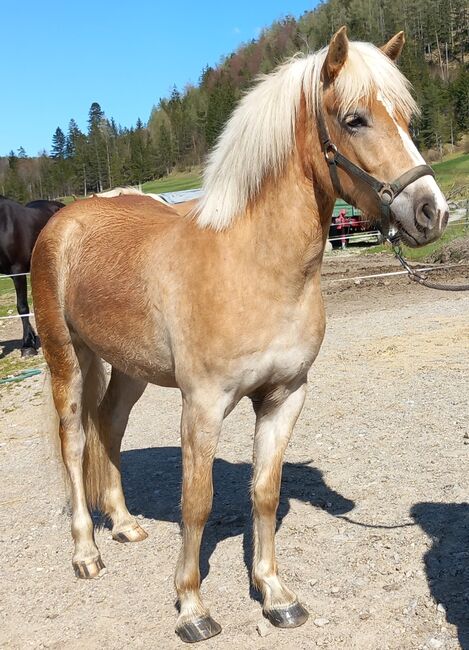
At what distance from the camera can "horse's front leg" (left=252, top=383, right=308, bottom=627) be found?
2896 mm

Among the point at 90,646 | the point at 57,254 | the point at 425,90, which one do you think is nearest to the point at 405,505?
the point at 90,646

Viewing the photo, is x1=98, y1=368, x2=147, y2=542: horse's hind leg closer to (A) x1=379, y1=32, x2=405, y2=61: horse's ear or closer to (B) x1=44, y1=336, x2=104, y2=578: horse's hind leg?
(B) x1=44, y1=336, x2=104, y2=578: horse's hind leg

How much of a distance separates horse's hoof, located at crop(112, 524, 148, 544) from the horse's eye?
8.73 ft

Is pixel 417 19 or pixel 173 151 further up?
pixel 417 19

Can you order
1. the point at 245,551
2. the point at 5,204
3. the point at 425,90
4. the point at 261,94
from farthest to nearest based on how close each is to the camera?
the point at 425,90, the point at 5,204, the point at 245,551, the point at 261,94

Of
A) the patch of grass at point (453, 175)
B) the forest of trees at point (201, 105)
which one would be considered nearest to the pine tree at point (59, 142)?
the forest of trees at point (201, 105)

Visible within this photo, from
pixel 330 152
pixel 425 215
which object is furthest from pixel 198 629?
pixel 330 152

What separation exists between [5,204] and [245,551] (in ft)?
25.8

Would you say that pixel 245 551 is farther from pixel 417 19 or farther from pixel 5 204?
pixel 417 19

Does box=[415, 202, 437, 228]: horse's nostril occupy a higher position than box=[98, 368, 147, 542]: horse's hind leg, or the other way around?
box=[415, 202, 437, 228]: horse's nostril

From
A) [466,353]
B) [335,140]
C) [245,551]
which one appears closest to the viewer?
[335,140]

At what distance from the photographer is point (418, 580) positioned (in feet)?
9.87

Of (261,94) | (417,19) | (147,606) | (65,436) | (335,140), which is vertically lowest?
(147,606)

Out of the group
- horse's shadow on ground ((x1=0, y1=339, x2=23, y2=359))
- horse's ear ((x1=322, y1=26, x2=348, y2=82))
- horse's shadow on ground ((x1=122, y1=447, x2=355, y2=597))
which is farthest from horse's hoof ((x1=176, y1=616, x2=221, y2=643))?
horse's shadow on ground ((x1=0, y1=339, x2=23, y2=359))
